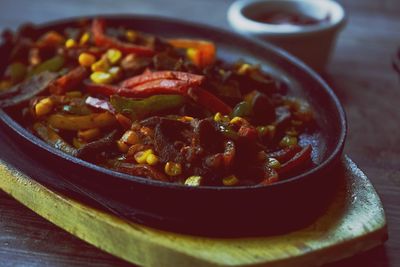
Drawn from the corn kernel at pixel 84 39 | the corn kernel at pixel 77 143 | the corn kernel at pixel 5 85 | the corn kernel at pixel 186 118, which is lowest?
the corn kernel at pixel 5 85

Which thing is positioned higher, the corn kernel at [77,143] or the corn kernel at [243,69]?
the corn kernel at [243,69]

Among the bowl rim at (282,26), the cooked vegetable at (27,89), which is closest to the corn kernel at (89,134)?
the cooked vegetable at (27,89)

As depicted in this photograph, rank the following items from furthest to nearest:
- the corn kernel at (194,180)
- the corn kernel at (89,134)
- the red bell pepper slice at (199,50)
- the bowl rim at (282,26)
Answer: the bowl rim at (282,26)
the red bell pepper slice at (199,50)
the corn kernel at (89,134)
the corn kernel at (194,180)

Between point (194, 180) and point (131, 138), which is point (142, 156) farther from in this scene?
point (194, 180)

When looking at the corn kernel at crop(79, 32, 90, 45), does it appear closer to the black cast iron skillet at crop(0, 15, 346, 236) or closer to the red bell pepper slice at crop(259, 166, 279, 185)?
the black cast iron skillet at crop(0, 15, 346, 236)

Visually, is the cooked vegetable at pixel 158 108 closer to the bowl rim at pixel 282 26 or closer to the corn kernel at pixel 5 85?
the corn kernel at pixel 5 85

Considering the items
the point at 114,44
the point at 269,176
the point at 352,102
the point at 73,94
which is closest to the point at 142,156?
the point at 269,176

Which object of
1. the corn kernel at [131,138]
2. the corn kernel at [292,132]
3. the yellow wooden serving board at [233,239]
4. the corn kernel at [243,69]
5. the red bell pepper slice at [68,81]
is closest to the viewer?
the yellow wooden serving board at [233,239]
